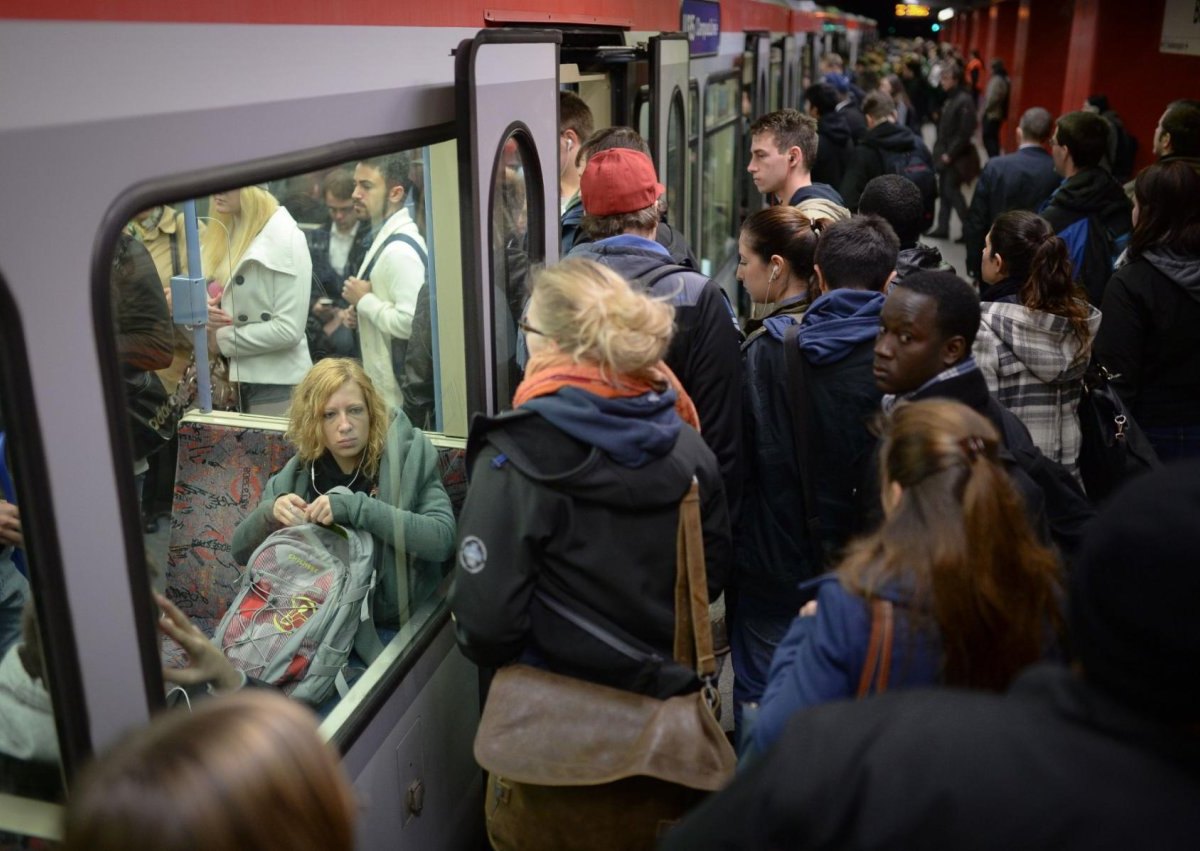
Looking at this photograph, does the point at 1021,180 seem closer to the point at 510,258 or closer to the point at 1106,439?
the point at 1106,439

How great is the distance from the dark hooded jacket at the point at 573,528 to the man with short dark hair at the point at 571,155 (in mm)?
1848

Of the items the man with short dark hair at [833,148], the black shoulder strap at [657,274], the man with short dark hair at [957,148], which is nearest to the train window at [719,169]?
the man with short dark hair at [833,148]

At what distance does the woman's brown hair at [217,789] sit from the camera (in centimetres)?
92

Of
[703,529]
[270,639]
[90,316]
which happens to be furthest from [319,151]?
[270,639]

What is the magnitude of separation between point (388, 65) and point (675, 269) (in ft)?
2.98

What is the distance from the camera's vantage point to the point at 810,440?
2.44 m

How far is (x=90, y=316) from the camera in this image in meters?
1.23

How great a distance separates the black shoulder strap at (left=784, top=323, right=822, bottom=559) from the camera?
2.43 metres

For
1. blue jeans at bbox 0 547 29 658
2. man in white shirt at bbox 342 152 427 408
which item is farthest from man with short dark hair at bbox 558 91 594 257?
blue jeans at bbox 0 547 29 658

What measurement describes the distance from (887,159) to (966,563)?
513cm

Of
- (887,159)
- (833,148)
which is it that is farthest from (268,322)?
(833,148)

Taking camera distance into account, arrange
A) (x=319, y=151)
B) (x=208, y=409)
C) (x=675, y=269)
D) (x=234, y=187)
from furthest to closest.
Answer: (x=208, y=409), (x=675, y=269), (x=319, y=151), (x=234, y=187)

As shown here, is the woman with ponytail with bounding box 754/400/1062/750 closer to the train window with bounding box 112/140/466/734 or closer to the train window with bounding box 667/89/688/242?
the train window with bounding box 112/140/466/734

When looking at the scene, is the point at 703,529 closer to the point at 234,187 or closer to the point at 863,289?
the point at 863,289
